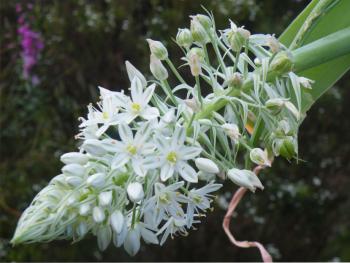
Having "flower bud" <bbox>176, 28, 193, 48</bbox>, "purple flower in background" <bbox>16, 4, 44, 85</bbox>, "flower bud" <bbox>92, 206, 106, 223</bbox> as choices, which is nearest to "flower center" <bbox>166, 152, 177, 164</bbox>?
"flower bud" <bbox>92, 206, 106, 223</bbox>

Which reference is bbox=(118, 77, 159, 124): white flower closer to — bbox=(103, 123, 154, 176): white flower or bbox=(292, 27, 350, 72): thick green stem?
bbox=(103, 123, 154, 176): white flower

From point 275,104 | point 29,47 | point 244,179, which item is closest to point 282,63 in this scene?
point 275,104

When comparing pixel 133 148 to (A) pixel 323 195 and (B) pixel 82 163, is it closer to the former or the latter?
(B) pixel 82 163

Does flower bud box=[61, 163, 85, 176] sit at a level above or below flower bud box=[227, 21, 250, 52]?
above

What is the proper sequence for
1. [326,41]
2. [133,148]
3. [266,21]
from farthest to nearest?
[266,21] < [326,41] < [133,148]

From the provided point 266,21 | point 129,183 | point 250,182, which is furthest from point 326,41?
point 266,21

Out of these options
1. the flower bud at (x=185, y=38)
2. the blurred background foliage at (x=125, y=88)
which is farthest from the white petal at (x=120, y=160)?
the blurred background foliage at (x=125, y=88)
